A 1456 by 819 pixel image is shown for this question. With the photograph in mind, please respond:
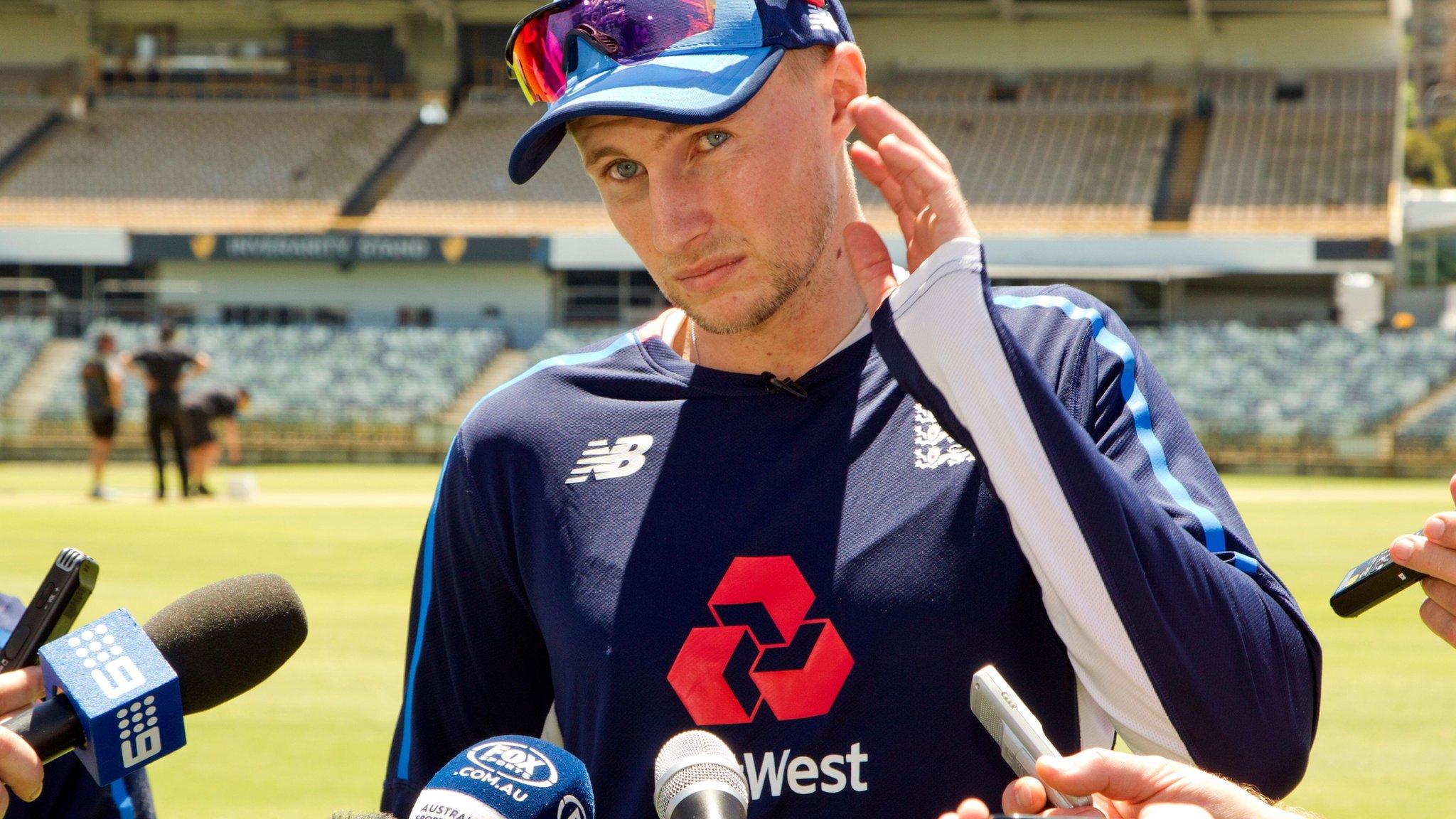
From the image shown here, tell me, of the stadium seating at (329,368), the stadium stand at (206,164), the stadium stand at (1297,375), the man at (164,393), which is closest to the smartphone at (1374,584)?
the man at (164,393)

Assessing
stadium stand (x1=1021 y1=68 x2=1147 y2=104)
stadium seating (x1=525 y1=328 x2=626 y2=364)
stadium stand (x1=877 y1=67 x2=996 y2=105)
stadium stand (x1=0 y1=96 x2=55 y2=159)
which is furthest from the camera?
stadium stand (x1=0 y1=96 x2=55 y2=159)

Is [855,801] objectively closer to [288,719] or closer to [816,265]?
[816,265]

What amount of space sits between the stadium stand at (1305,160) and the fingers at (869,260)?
30.5m

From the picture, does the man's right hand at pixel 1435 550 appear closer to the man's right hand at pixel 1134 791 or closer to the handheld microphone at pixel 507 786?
the man's right hand at pixel 1134 791

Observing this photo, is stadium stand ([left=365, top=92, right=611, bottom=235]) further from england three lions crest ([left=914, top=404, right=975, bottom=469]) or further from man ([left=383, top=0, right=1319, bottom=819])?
england three lions crest ([left=914, top=404, right=975, bottom=469])

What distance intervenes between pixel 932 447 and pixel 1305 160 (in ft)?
112

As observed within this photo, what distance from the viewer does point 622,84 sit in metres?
1.91

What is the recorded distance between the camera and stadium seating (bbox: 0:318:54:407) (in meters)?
28.5

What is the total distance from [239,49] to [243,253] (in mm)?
9953

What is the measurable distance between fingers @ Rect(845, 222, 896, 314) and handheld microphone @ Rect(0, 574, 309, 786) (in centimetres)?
92

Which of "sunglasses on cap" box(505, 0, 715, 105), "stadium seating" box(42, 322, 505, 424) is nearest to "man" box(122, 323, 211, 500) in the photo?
"stadium seating" box(42, 322, 505, 424)

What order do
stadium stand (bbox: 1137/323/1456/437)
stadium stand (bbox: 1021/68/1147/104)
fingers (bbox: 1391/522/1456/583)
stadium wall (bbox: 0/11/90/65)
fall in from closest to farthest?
fingers (bbox: 1391/522/1456/583), stadium stand (bbox: 1137/323/1456/437), stadium stand (bbox: 1021/68/1147/104), stadium wall (bbox: 0/11/90/65)

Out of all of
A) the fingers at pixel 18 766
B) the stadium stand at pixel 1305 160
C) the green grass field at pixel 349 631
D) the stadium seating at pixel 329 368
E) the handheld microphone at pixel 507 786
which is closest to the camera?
the handheld microphone at pixel 507 786

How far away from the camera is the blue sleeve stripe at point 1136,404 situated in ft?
6.02
